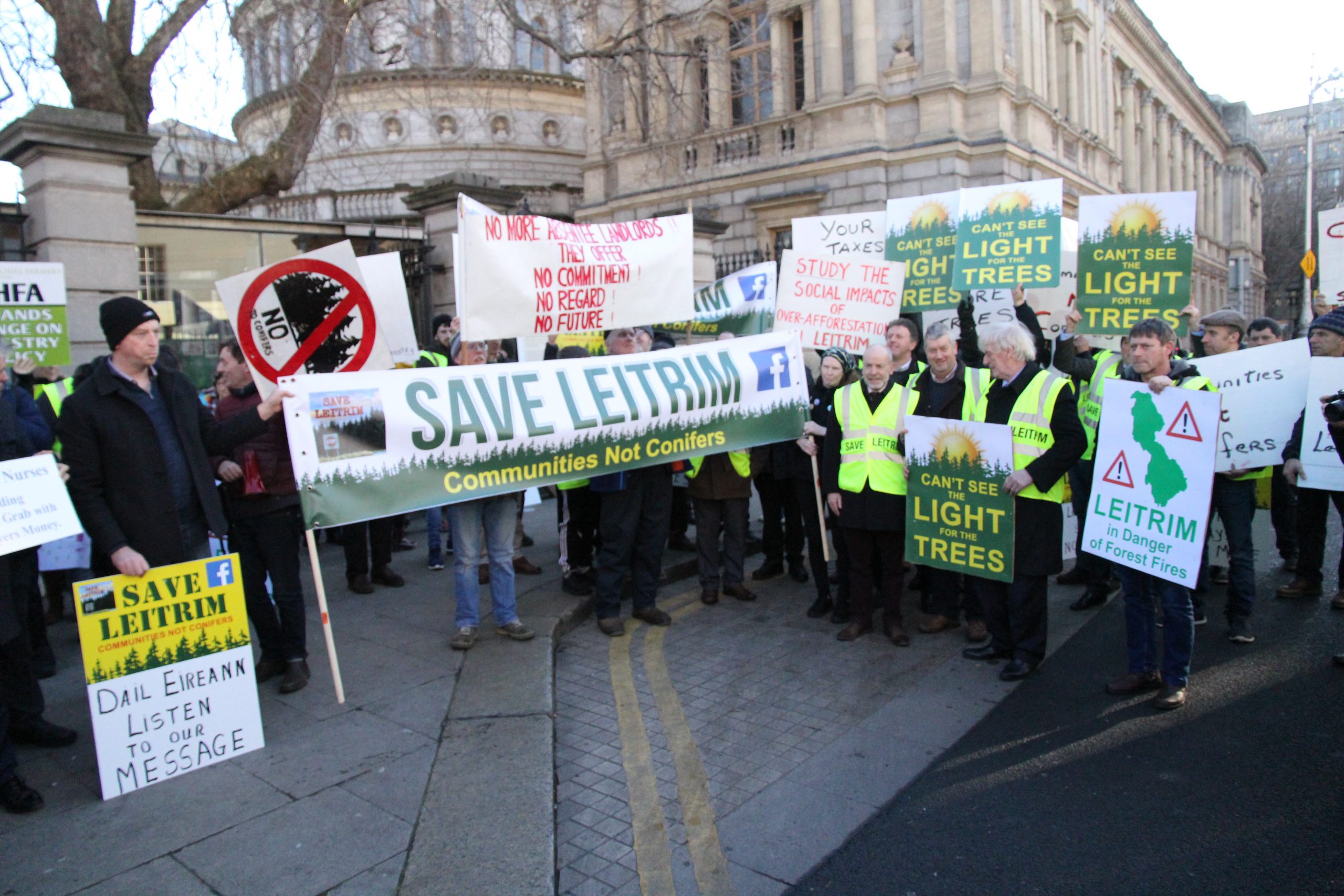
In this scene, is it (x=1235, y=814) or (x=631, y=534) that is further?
(x=631, y=534)

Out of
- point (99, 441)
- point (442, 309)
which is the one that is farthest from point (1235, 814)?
point (442, 309)

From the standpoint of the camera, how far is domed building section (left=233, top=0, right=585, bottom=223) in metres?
13.2

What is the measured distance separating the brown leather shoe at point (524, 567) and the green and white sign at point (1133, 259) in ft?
16.2

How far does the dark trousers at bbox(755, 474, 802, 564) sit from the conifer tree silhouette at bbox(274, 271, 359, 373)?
3.42 metres

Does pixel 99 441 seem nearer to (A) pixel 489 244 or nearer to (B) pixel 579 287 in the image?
(A) pixel 489 244

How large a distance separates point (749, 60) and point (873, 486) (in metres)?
23.3

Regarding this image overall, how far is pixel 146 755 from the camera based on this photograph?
3861 mm

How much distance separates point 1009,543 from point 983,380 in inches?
38.8

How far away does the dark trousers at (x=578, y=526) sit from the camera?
690cm

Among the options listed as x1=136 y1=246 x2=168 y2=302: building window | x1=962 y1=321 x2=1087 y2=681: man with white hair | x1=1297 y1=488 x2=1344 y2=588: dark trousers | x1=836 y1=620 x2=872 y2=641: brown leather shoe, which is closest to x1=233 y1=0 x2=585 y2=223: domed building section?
x1=136 y1=246 x2=168 y2=302: building window

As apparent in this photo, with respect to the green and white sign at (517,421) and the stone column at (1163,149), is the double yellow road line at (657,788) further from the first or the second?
the stone column at (1163,149)

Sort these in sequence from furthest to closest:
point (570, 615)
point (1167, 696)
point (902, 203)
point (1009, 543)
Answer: point (902, 203)
point (570, 615)
point (1009, 543)
point (1167, 696)

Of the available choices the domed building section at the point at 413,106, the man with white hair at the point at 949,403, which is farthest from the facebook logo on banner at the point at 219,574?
the domed building section at the point at 413,106

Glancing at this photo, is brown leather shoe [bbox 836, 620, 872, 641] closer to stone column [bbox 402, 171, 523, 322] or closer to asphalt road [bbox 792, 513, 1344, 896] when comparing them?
asphalt road [bbox 792, 513, 1344, 896]
